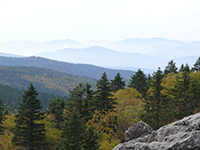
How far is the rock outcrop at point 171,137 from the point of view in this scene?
13.2 meters

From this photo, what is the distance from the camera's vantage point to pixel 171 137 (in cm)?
1452

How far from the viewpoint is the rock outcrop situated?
518 inches

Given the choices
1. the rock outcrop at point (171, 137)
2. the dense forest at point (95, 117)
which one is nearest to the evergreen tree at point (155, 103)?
the dense forest at point (95, 117)

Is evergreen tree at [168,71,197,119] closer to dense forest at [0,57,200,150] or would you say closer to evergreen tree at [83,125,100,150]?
dense forest at [0,57,200,150]

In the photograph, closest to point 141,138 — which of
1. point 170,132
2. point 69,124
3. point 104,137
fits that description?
point 170,132

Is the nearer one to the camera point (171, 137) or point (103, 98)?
point (171, 137)

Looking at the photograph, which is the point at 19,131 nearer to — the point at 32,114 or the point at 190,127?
the point at 32,114

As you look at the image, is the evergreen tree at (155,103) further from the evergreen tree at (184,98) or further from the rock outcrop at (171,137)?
the rock outcrop at (171,137)

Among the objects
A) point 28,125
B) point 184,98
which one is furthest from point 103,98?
point 184,98

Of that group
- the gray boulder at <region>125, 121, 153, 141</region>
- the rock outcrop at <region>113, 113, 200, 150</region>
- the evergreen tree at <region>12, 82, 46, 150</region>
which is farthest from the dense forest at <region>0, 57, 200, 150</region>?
the rock outcrop at <region>113, 113, 200, 150</region>

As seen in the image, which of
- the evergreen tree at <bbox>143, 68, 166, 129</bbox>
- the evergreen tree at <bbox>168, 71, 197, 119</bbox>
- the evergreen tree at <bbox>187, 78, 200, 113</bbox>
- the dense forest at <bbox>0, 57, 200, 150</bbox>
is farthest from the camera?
the evergreen tree at <bbox>143, 68, 166, 129</bbox>

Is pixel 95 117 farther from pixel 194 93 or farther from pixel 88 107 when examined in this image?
pixel 194 93

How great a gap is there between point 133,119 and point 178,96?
978cm

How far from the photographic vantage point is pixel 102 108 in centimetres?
3519
